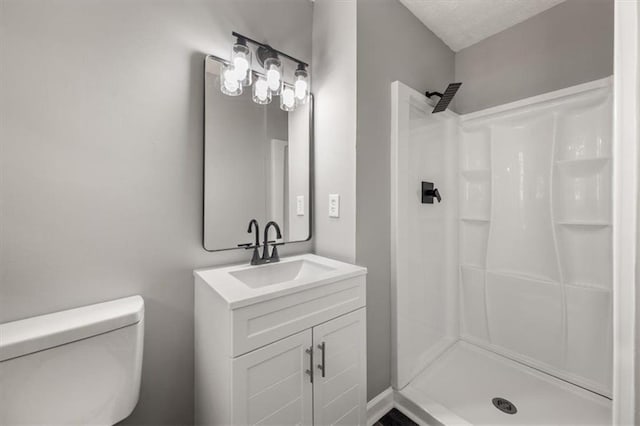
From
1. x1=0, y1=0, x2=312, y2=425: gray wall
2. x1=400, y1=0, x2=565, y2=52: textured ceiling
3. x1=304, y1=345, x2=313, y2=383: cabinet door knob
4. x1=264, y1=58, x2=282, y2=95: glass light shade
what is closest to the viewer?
x1=0, y1=0, x2=312, y2=425: gray wall

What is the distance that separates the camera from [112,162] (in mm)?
996

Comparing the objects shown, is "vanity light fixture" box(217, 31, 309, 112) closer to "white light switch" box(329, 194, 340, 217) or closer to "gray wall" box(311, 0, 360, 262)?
"gray wall" box(311, 0, 360, 262)

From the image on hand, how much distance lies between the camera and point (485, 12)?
1.73 metres

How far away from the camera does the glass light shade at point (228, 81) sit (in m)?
1.23

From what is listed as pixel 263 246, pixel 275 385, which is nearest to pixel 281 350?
pixel 275 385

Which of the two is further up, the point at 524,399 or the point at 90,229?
the point at 90,229

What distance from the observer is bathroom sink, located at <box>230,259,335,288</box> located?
1245 millimetres

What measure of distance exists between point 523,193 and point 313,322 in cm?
176

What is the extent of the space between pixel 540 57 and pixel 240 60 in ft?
6.66

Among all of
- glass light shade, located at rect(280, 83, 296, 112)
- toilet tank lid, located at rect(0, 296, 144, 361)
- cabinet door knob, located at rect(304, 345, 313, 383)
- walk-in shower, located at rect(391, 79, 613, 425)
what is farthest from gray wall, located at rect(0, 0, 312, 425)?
walk-in shower, located at rect(391, 79, 613, 425)

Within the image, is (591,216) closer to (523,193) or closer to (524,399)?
(523,193)

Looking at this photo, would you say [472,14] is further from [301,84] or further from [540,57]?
[301,84]

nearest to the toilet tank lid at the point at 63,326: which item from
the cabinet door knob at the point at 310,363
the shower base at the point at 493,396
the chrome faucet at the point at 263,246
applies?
the chrome faucet at the point at 263,246

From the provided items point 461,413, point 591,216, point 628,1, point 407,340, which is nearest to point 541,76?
point 591,216
